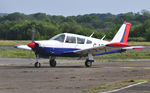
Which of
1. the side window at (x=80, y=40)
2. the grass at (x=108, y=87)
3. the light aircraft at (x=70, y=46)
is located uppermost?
the side window at (x=80, y=40)

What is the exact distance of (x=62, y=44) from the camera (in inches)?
1049

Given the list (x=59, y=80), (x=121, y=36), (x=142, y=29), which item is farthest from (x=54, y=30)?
(x=59, y=80)

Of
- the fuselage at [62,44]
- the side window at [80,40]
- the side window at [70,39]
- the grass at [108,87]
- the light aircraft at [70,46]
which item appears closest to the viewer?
the grass at [108,87]

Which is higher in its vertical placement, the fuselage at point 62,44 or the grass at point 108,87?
the fuselage at point 62,44

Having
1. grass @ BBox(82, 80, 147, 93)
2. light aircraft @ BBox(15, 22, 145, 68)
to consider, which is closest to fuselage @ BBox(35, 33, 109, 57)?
light aircraft @ BBox(15, 22, 145, 68)

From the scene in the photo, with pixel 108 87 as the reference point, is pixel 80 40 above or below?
above

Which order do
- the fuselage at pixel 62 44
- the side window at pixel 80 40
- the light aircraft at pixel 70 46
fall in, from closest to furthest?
1. the light aircraft at pixel 70 46
2. the fuselage at pixel 62 44
3. the side window at pixel 80 40

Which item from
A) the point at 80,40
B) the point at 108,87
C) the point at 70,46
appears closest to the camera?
the point at 108,87

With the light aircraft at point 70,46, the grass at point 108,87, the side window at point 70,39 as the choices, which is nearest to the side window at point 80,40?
the light aircraft at point 70,46

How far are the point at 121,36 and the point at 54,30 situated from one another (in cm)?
6239

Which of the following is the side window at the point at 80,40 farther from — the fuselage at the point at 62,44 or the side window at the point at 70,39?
the side window at the point at 70,39

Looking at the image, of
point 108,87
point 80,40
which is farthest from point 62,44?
point 108,87

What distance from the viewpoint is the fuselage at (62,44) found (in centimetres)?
2625

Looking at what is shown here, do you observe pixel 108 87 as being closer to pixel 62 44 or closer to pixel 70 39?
pixel 62 44
